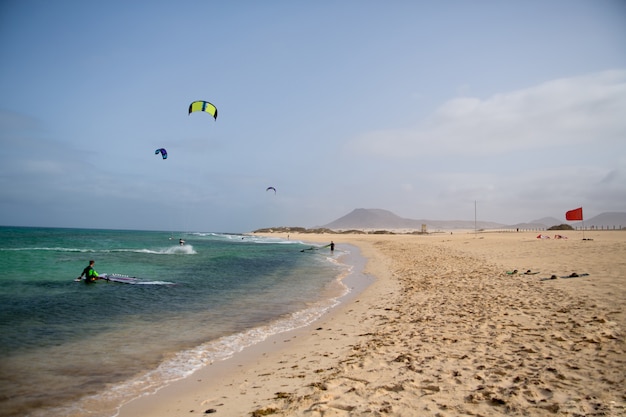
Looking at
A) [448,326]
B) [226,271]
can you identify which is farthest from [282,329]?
[226,271]

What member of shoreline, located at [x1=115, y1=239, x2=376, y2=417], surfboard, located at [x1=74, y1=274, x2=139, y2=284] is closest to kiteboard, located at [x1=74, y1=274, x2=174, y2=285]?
surfboard, located at [x1=74, y1=274, x2=139, y2=284]

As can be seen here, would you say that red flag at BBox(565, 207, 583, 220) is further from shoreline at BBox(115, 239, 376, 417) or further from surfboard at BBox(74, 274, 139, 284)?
surfboard at BBox(74, 274, 139, 284)

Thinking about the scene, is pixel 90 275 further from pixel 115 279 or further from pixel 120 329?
pixel 120 329

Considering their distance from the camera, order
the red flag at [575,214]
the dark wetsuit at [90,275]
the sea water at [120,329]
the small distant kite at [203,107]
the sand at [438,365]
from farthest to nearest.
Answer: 1. the red flag at [575,214]
2. the small distant kite at [203,107]
3. the dark wetsuit at [90,275]
4. the sea water at [120,329]
5. the sand at [438,365]

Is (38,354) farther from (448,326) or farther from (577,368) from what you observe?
(577,368)

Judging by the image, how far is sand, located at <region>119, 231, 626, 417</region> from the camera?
12.5 feet

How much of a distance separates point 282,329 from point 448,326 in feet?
13.1

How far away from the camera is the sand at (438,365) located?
150 inches

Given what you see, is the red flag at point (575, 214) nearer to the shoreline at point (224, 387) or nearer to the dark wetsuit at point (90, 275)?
the shoreline at point (224, 387)

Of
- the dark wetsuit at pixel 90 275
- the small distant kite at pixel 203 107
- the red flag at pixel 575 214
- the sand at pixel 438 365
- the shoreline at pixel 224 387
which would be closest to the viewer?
the sand at pixel 438 365

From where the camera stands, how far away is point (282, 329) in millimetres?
8516

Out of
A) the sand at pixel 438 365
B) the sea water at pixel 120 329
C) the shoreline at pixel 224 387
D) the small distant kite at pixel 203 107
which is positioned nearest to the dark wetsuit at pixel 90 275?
the sea water at pixel 120 329

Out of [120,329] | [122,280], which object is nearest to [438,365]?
[120,329]

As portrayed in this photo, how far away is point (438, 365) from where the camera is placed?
4.97 metres
